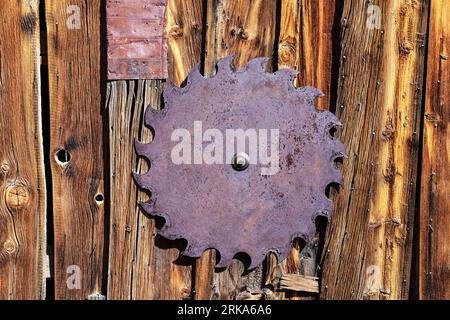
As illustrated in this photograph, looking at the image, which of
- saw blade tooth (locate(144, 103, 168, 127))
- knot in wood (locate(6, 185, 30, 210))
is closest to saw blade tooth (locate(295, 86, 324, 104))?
saw blade tooth (locate(144, 103, 168, 127))

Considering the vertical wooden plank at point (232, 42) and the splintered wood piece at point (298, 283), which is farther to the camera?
the splintered wood piece at point (298, 283)

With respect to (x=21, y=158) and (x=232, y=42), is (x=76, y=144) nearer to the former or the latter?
(x=21, y=158)

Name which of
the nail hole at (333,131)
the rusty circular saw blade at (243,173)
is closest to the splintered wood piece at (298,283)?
the rusty circular saw blade at (243,173)

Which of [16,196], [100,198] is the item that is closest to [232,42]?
[100,198]

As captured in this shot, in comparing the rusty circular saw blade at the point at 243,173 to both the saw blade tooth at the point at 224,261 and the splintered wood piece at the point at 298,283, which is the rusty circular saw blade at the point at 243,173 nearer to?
the saw blade tooth at the point at 224,261

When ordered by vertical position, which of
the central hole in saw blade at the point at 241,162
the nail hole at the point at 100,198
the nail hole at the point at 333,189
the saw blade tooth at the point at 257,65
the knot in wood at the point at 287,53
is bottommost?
the nail hole at the point at 100,198

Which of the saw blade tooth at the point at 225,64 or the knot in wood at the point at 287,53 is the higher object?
the knot in wood at the point at 287,53
